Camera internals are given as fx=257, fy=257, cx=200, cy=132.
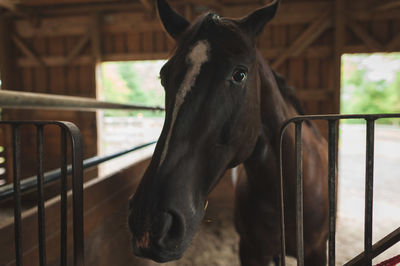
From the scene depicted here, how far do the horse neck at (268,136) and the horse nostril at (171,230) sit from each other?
1.99 feet

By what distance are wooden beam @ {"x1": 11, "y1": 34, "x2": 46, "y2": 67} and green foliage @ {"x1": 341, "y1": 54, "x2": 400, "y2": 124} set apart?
16707mm

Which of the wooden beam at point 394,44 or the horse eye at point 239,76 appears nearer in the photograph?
the horse eye at point 239,76

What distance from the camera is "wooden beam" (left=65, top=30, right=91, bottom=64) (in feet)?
16.9

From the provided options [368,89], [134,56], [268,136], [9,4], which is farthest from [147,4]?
[368,89]

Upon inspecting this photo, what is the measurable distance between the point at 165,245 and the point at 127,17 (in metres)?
5.28

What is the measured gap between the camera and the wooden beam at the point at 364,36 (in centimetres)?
431

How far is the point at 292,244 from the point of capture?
4.66ft

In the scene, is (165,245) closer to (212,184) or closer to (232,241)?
(212,184)

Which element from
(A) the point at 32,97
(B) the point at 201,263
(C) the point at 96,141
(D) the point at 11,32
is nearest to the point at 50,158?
(C) the point at 96,141

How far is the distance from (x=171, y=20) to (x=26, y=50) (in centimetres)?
559

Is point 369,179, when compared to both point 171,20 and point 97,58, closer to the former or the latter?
point 171,20

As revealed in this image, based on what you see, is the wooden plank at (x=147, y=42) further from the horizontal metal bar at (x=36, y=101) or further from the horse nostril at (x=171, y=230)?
the horse nostril at (x=171, y=230)

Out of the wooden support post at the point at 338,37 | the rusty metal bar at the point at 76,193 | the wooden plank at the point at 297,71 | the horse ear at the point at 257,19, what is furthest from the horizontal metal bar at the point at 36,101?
the wooden support post at the point at 338,37

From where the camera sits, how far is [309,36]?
14.6 ft
